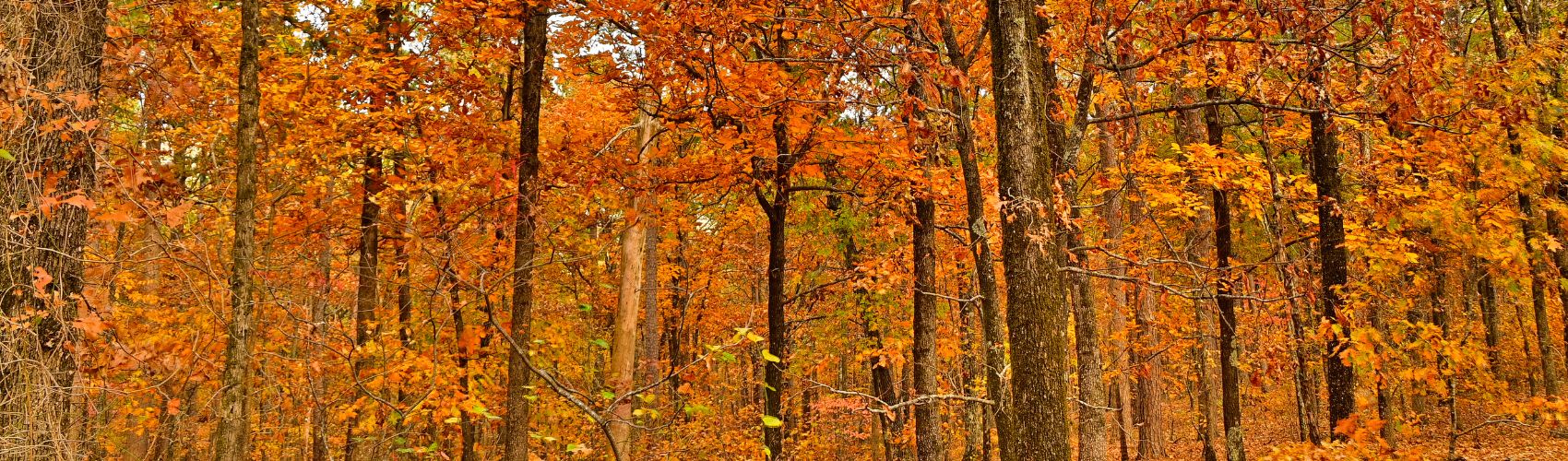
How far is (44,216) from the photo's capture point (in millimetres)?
5555

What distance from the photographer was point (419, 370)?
40.7 feet

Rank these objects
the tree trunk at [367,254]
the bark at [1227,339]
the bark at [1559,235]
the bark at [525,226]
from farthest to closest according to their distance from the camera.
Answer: the tree trunk at [367,254] < the bark at [1227,339] < the bark at [1559,235] < the bark at [525,226]

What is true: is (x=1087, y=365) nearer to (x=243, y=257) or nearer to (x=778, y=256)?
(x=778, y=256)

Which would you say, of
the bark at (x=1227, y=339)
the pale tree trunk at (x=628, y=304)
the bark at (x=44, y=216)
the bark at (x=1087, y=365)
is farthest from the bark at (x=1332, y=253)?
the bark at (x=44, y=216)

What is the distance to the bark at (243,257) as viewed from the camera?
616 centimetres

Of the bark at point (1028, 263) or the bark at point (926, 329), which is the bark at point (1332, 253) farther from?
the bark at point (1028, 263)

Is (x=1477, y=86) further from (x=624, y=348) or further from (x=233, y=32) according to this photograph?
(x=233, y=32)

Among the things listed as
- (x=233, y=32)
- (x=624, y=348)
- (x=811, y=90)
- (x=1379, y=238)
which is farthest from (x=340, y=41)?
(x=1379, y=238)

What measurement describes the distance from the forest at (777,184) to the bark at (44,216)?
24 mm

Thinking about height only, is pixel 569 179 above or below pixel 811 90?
below

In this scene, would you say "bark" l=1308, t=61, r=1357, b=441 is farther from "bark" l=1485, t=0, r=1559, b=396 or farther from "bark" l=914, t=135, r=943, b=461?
"bark" l=914, t=135, r=943, b=461

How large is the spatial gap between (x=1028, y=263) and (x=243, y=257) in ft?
20.3

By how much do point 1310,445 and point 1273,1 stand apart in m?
5.16

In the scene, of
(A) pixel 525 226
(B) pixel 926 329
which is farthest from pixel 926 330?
(A) pixel 525 226
